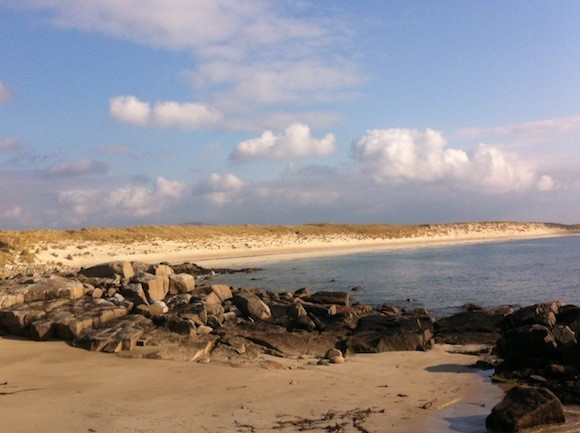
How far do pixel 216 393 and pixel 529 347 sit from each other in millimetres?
6299

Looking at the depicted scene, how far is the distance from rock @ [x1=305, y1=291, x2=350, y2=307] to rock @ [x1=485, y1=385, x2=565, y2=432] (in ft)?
40.2

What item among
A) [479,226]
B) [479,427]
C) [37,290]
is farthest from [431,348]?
[479,226]

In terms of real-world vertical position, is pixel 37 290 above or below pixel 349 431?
above

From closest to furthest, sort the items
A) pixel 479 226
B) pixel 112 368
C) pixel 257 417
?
pixel 257 417
pixel 112 368
pixel 479 226

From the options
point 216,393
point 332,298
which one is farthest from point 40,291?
point 332,298

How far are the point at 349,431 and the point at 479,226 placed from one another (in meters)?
115

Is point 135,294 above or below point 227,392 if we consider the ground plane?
above

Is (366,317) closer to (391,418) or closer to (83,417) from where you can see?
(391,418)

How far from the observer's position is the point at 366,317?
1638 centimetres

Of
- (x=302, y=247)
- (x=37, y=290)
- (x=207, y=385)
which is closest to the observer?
→ (x=207, y=385)

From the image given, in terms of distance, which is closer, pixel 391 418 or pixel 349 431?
pixel 349 431

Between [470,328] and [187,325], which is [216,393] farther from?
[470,328]

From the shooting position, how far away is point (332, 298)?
20.4m

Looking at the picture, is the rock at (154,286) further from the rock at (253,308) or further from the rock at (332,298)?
the rock at (332,298)
